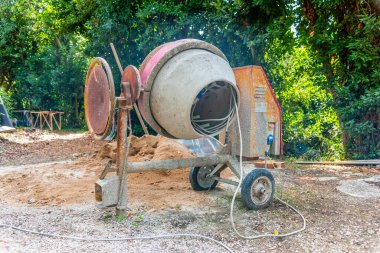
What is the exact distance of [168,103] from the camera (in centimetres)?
311

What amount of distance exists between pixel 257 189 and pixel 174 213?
2.76ft

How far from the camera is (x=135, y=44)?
8.56m

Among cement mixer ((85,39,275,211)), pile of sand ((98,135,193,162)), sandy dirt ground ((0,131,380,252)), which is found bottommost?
sandy dirt ground ((0,131,380,252))

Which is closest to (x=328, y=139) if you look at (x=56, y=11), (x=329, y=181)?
(x=329, y=181)

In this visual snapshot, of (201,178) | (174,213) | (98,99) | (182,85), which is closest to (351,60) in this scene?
(201,178)

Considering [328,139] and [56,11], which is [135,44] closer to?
[328,139]

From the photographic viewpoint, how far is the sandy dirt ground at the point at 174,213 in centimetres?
255

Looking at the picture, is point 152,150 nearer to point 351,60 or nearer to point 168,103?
point 168,103

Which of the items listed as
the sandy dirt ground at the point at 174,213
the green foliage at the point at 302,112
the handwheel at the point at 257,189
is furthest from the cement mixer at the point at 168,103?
the green foliage at the point at 302,112

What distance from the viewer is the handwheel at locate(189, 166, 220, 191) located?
3.96 meters

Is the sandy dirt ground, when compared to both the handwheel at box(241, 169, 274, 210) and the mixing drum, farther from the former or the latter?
the mixing drum

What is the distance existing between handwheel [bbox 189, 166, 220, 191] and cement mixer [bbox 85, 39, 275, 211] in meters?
0.48

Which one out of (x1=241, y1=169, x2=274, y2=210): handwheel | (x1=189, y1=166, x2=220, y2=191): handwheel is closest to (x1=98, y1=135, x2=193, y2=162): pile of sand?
(x1=189, y1=166, x2=220, y2=191): handwheel

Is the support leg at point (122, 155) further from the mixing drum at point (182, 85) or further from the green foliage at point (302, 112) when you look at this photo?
the green foliage at point (302, 112)
